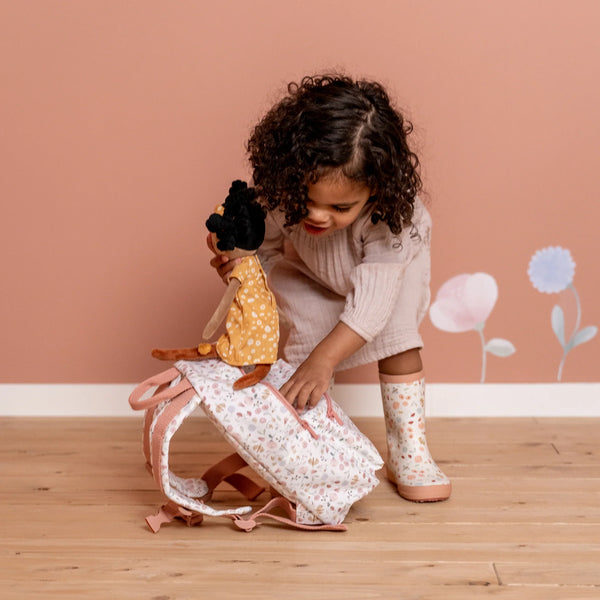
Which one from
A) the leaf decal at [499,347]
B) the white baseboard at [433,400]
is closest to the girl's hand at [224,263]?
the white baseboard at [433,400]

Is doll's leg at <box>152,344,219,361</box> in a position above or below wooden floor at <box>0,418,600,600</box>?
above

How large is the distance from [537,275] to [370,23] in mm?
590

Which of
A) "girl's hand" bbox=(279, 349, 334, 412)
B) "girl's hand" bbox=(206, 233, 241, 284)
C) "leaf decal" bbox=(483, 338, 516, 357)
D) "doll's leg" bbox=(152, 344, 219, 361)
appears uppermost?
"girl's hand" bbox=(206, 233, 241, 284)

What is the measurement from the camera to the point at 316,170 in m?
1.12

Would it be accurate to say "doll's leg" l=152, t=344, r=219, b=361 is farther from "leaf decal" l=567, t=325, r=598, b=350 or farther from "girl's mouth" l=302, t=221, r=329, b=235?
"leaf decal" l=567, t=325, r=598, b=350

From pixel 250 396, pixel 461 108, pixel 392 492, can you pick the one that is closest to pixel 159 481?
pixel 250 396

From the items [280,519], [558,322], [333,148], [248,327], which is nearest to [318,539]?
[280,519]

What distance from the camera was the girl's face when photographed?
1133 millimetres

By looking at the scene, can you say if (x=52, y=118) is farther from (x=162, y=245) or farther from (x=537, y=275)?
(x=537, y=275)

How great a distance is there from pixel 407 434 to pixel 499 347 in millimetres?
459

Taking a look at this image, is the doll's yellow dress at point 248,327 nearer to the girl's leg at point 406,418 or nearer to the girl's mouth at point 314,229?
the girl's mouth at point 314,229

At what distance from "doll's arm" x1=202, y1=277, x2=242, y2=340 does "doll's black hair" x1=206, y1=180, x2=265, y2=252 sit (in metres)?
0.05

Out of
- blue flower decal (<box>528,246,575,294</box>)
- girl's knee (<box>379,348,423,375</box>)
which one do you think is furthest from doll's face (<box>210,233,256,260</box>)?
blue flower decal (<box>528,246,575,294</box>)

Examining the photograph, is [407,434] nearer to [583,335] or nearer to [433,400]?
[433,400]
